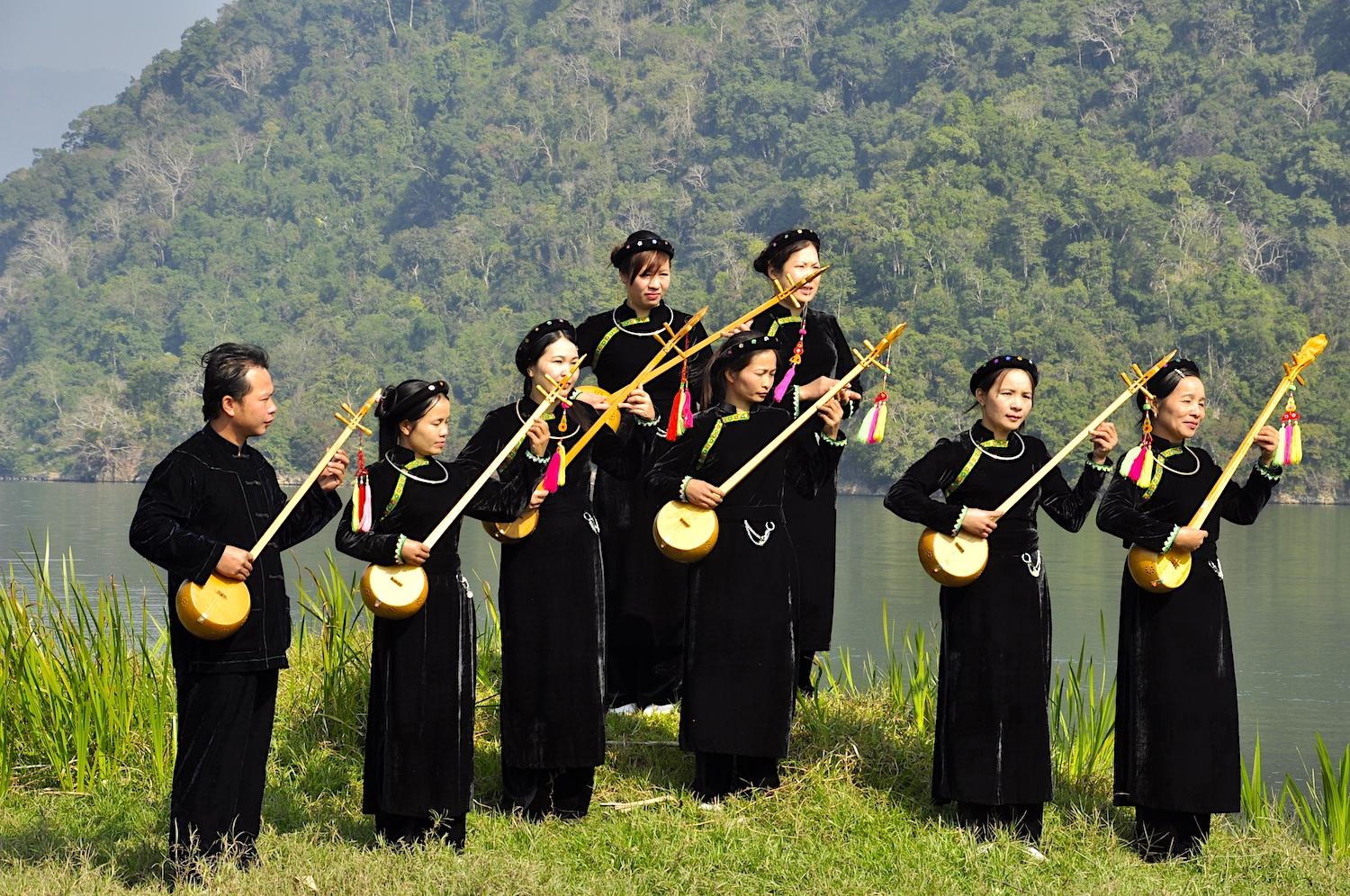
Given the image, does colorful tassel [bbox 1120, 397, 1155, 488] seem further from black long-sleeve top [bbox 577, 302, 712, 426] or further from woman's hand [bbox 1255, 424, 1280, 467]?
black long-sleeve top [bbox 577, 302, 712, 426]

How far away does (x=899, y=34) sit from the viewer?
82.0 metres

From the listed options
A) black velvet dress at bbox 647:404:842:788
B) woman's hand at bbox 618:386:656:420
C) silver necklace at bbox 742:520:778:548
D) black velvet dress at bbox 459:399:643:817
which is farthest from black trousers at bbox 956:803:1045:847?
woman's hand at bbox 618:386:656:420

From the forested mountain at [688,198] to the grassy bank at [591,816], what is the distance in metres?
38.5

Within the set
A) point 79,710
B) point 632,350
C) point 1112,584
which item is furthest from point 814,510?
point 1112,584

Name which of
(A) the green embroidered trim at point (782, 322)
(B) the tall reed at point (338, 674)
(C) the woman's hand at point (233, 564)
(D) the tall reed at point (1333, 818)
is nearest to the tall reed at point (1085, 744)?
(D) the tall reed at point (1333, 818)

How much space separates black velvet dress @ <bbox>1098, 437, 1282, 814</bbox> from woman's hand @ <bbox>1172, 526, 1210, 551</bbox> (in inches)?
Result: 1.0

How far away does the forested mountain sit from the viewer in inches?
2040

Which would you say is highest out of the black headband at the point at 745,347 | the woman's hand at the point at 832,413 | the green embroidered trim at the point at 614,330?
the green embroidered trim at the point at 614,330

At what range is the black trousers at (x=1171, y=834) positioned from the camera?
5957mm

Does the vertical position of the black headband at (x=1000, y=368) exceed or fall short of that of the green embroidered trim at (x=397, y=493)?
it exceeds it

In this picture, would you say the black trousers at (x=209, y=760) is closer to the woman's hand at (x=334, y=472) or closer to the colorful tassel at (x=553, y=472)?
the woman's hand at (x=334, y=472)

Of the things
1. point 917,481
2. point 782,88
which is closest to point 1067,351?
point 782,88

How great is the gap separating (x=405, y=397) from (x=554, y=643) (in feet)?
3.48

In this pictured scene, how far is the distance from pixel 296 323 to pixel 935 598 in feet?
173
